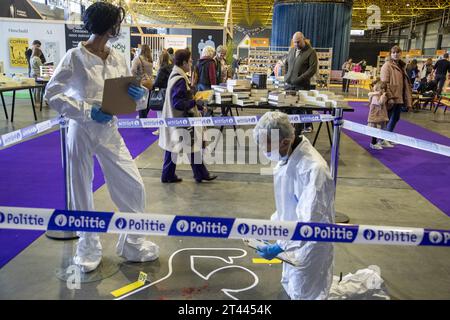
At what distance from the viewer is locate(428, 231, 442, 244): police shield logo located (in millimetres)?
1732

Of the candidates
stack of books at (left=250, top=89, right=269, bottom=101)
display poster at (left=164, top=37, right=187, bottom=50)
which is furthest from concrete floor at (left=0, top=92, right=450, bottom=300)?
display poster at (left=164, top=37, right=187, bottom=50)

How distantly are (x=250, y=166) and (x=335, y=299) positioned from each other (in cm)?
359

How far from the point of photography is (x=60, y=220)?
5.80 ft

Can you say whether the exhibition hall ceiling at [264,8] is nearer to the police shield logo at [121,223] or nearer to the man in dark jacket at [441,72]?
the man in dark jacket at [441,72]

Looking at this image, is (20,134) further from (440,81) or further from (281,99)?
(440,81)

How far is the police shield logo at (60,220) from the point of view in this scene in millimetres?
1757

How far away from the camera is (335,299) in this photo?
234 centimetres

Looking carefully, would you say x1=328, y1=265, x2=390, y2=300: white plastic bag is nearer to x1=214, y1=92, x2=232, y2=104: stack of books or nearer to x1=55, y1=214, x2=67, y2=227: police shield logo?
x1=55, y1=214, x2=67, y2=227: police shield logo

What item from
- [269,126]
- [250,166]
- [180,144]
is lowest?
[250,166]

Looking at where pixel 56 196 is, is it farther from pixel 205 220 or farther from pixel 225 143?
pixel 225 143

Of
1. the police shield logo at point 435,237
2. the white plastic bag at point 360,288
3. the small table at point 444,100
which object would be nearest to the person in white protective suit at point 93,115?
the white plastic bag at point 360,288

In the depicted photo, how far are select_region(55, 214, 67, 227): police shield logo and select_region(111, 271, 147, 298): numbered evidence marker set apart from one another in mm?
875

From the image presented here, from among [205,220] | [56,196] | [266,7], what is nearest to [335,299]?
[205,220]

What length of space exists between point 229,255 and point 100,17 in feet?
6.12
